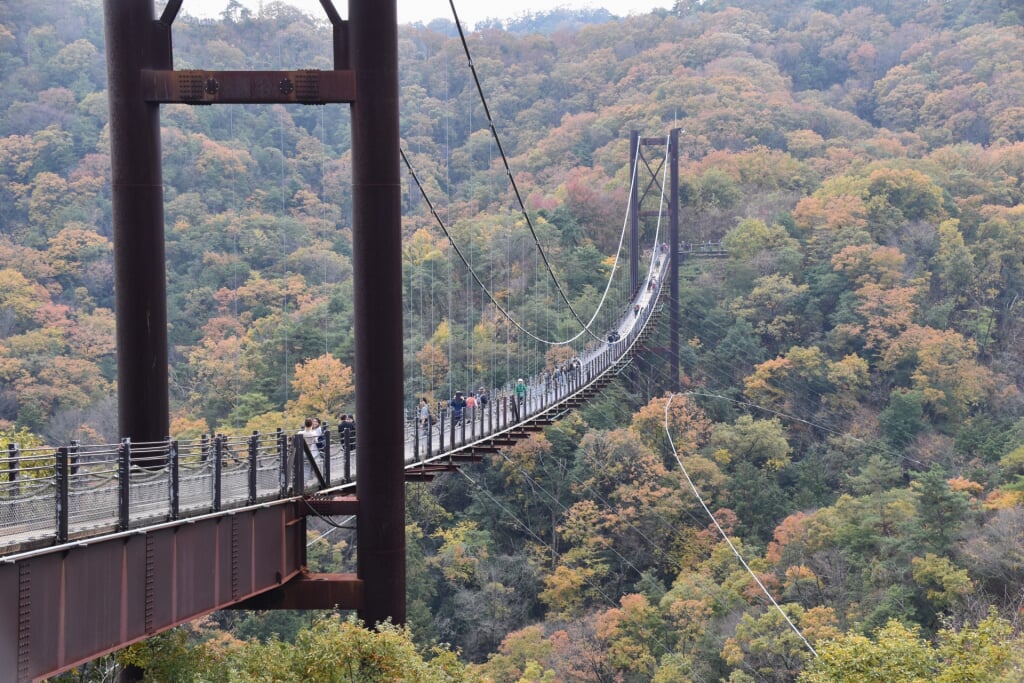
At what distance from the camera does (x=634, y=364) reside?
54.1 metres

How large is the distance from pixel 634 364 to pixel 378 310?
39.8 meters

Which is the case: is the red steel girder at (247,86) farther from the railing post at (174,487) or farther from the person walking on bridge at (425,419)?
the person walking on bridge at (425,419)

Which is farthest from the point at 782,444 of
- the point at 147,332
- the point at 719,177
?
the point at 147,332

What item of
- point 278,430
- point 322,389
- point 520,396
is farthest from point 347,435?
point 322,389

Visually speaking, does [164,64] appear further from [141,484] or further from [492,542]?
[492,542]

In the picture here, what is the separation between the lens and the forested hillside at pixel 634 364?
38.5 meters

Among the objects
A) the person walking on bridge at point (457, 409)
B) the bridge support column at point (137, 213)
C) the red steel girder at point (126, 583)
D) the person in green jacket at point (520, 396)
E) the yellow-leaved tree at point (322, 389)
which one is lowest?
the yellow-leaved tree at point (322, 389)

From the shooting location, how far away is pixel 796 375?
54750mm

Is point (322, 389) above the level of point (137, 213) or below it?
below

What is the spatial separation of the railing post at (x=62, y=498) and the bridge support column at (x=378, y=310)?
5031mm

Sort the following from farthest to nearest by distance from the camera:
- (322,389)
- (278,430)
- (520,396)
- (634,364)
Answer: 1. (634,364)
2. (322,389)
3. (520,396)
4. (278,430)

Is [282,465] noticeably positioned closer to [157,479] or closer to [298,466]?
[298,466]

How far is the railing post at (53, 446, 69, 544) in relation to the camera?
9.77 m

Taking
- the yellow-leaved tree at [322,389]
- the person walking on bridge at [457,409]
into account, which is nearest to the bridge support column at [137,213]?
the person walking on bridge at [457,409]
